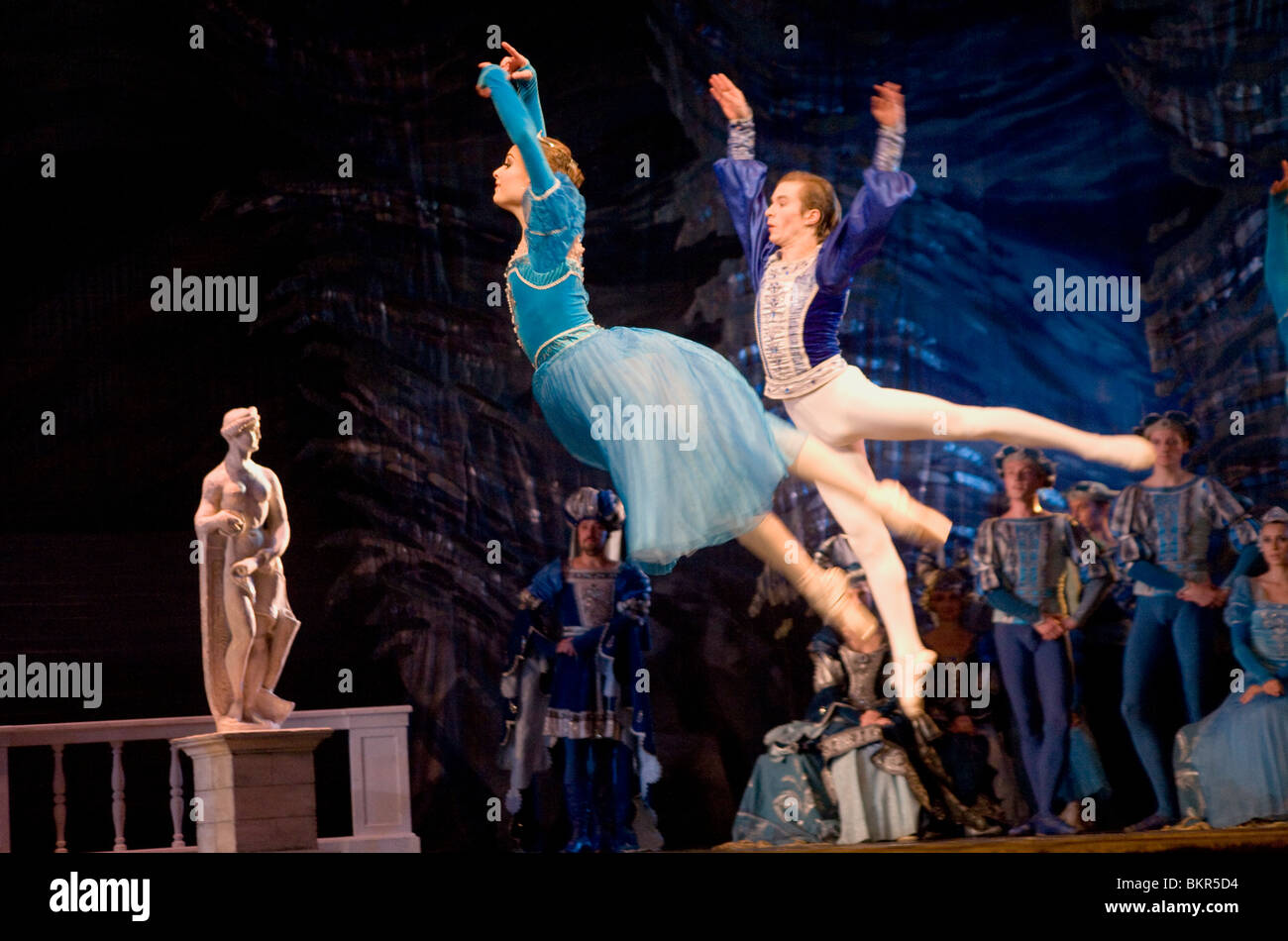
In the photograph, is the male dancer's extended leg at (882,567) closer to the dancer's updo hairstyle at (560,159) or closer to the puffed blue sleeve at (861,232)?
the puffed blue sleeve at (861,232)

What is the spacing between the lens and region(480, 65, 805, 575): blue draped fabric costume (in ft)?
29.2

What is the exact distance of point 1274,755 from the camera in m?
8.23

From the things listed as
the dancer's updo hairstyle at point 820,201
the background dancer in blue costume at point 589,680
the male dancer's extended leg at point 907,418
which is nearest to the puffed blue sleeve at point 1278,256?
the male dancer's extended leg at point 907,418

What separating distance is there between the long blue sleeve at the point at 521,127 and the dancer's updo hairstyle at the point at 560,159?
0.11 meters

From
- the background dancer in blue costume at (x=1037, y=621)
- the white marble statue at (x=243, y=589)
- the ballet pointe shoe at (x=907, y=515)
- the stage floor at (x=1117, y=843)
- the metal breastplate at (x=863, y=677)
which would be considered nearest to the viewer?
the stage floor at (x=1117, y=843)

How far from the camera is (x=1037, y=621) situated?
847 cm

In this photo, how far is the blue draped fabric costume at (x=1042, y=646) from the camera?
8.42 m

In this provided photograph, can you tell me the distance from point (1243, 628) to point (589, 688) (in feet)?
9.47

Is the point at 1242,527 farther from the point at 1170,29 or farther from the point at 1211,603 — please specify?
the point at 1170,29

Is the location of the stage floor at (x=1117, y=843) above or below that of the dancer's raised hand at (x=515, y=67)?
below

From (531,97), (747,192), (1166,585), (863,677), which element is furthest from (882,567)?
(531,97)

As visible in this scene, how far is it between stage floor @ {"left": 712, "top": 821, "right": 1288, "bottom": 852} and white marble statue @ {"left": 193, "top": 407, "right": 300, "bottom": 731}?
6.91ft
